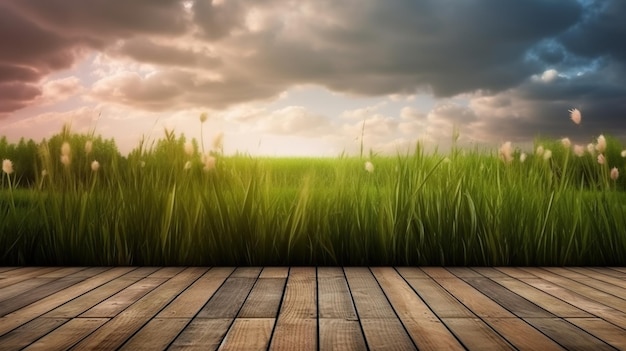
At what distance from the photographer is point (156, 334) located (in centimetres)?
235

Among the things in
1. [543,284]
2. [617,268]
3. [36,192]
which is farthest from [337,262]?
[36,192]

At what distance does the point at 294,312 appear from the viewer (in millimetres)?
2725

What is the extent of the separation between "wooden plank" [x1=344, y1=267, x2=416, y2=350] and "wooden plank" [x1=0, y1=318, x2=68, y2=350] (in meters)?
1.32

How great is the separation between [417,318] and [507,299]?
0.73 metres

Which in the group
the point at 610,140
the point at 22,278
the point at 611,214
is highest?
the point at 610,140

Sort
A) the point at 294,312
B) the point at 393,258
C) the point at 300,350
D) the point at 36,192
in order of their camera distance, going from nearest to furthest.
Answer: the point at 300,350 → the point at 294,312 → the point at 393,258 → the point at 36,192

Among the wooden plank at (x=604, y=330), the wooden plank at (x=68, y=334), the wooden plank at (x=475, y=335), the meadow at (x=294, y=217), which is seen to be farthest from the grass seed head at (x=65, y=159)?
the wooden plank at (x=604, y=330)

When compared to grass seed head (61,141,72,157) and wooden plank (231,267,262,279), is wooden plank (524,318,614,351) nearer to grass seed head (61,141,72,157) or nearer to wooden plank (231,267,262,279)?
wooden plank (231,267,262,279)

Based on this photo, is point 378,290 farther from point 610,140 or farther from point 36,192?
point 610,140

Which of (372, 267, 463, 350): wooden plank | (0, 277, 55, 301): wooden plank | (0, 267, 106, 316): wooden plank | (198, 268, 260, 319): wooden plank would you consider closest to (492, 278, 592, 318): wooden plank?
(372, 267, 463, 350): wooden plank

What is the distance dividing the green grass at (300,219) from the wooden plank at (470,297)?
0.57m

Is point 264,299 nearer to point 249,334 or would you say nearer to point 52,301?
point 249,334

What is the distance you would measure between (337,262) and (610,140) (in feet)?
37.3

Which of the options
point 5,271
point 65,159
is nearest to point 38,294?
point 5,271
